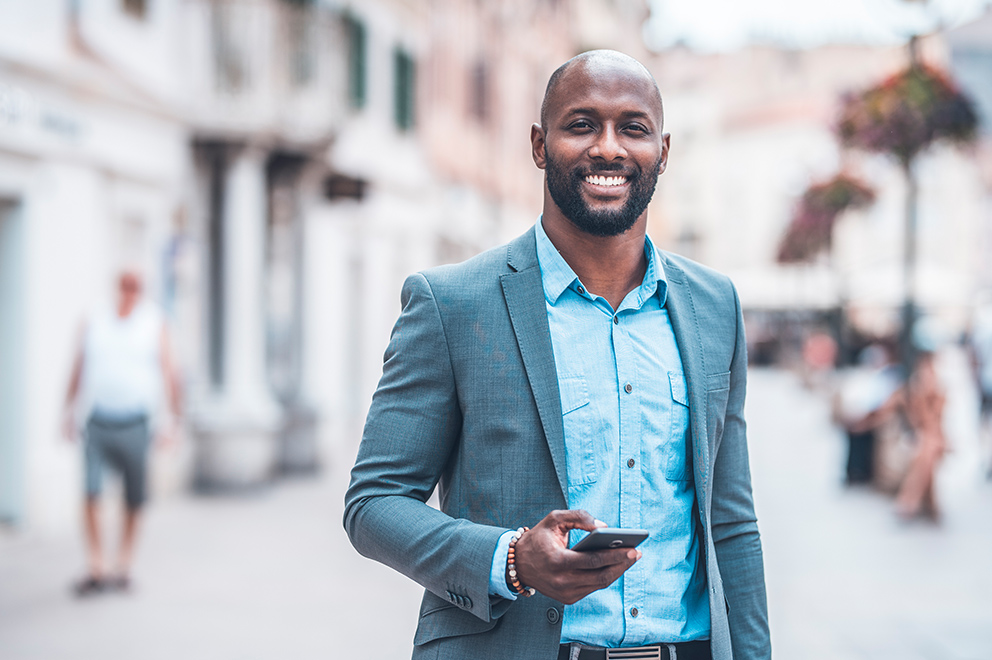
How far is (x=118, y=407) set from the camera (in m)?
7.50

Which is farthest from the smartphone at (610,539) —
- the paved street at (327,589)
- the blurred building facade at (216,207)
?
the blurred building facade at (216,207)

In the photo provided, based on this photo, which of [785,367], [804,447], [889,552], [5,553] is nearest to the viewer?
[5,553]

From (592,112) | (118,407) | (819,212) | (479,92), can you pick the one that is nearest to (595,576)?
(592,112)

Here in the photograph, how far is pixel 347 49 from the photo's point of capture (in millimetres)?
15555

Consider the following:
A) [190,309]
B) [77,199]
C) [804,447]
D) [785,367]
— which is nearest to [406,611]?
[77,199]

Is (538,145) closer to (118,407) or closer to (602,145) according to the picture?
(602,145)

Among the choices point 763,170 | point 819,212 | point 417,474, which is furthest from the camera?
point 763,170

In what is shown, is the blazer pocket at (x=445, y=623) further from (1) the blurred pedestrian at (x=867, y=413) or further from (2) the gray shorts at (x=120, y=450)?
(1) the blurred pedestrian at (x=867, y=413)

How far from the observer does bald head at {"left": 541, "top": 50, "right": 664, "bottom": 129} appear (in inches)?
82.0

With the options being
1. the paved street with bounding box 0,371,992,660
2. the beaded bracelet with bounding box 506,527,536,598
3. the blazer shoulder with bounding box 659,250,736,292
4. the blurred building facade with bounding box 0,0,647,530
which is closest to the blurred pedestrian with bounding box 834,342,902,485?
the paved street with bounding box 0,371,992,660

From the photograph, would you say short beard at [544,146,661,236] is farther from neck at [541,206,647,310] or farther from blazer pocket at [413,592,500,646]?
blazer pocket at [413,592,500,646]

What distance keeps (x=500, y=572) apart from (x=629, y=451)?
0.35m

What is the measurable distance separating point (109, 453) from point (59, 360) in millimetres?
2603

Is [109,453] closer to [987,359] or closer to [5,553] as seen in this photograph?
[5,553]
